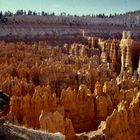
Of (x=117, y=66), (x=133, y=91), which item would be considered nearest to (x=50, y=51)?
(x=117, y=66)

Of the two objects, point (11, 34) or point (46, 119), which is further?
point (11, 34)

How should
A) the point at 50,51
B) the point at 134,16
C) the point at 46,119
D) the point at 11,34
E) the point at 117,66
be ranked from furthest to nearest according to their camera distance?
the point at 134,16 → the point at 11,34 → the point at 117,66 → the point at 50,51 → the point at 46,119

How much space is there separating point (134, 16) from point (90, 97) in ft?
307

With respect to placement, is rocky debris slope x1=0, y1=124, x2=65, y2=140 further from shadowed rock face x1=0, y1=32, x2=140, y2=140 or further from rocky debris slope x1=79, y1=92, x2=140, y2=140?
rocky debris slope x1=79, y1=92, x2=140, y2=140

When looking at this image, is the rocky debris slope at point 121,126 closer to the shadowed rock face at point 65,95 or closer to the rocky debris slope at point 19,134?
the shadowed rock face at point 65,95

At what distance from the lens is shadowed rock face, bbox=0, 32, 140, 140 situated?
24.9m

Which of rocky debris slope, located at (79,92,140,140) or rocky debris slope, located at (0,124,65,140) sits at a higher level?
rocky debris slope, located at (0,124,65,140)

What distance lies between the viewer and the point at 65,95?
98.0 ft

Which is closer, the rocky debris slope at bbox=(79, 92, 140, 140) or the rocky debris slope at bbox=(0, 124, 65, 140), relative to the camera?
the rocky debris slope at bbox=(0, 124, 65, 140)

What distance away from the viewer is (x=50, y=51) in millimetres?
51969

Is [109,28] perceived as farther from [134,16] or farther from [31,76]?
[31,76]

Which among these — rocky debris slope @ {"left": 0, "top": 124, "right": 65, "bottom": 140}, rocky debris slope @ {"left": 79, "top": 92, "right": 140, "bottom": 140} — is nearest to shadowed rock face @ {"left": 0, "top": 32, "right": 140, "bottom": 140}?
rocky debris slope @ {"left": 79, "top": 92, "right": 140, "bottom": 140}

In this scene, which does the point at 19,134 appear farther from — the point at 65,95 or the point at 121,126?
the point at 65,95

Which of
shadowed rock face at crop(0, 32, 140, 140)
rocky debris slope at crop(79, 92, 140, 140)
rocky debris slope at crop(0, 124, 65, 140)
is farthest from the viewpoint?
shadowed rock face at crop(0, 32, 140, 140)
